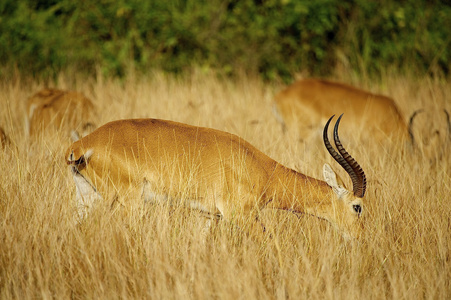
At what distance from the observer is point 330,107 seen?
698 cm

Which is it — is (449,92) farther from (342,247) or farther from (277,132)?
(342,247)

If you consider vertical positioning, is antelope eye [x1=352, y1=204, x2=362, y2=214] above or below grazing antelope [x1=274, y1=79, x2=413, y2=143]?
below

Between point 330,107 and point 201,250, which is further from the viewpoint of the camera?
point 330,107

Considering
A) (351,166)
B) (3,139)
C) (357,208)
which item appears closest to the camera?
(351,166)

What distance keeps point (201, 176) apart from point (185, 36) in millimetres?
6883

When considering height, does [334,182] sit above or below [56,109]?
below

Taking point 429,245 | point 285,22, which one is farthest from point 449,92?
point 429,245

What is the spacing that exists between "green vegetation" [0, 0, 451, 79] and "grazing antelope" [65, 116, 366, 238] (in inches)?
234

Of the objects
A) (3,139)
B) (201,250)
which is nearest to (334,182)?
(201,250)

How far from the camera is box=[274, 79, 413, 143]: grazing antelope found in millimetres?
6785

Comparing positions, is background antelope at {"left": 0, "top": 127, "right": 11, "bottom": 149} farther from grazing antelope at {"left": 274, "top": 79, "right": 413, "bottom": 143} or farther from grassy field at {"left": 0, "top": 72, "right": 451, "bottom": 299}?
grazing antelope at {"left": 274, "top": 79, "right": 413, "bottom": 143}

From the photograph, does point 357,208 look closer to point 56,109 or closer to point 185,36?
point 56,109

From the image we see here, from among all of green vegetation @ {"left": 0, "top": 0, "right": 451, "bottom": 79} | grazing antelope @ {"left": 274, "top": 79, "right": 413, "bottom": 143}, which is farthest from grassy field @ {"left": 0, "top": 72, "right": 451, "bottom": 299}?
green vegetation @ {"left": 0, "top": 0, "right": 451, "bottom": 79}

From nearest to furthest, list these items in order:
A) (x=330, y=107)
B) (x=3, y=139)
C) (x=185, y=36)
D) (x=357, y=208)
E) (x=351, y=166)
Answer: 1. (x=351, y=166)
2. (x=357, y=208)
3. (x=3, y=139)
4. (x=330, y=107)
5. (x=185, y=36)
